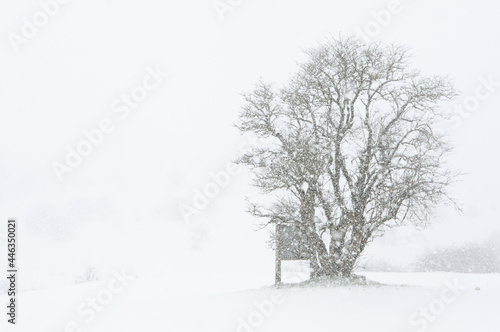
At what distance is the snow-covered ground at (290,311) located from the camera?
29.9 feet

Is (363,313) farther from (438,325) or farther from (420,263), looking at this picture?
(420,263)

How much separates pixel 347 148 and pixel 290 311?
6385 mm

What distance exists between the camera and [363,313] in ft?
32.0

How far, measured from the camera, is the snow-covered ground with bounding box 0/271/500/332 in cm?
912

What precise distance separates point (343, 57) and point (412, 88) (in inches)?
103

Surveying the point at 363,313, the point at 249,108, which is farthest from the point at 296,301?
the point at 249,108
